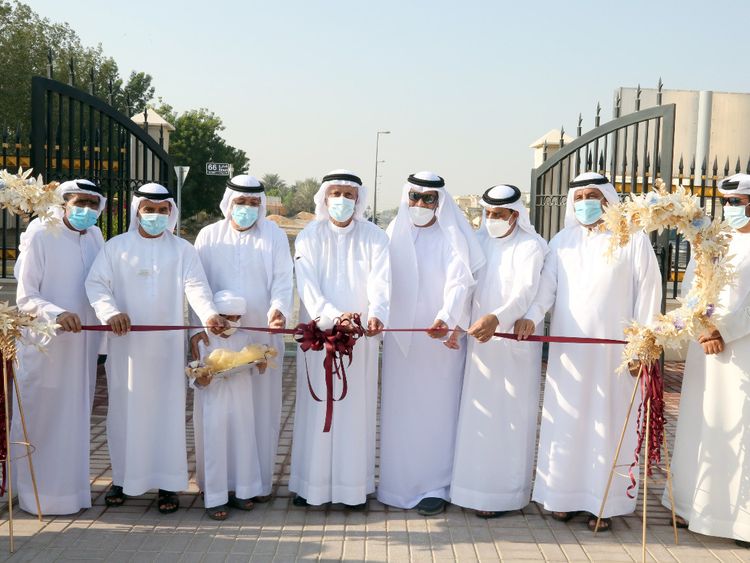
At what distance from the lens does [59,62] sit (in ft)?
117

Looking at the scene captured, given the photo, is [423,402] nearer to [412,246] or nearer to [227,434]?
[412,246]

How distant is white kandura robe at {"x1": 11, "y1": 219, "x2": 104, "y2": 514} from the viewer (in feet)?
16.0

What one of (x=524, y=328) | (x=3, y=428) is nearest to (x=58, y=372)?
(x=3, y=428)

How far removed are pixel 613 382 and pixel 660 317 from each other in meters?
0.55

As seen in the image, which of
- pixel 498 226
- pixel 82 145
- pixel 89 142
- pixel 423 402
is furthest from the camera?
pixel 89 142

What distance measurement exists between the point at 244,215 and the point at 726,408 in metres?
3.16

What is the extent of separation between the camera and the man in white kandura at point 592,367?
15.8ft

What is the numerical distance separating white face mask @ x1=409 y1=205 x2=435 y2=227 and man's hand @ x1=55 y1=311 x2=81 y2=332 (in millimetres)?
2189

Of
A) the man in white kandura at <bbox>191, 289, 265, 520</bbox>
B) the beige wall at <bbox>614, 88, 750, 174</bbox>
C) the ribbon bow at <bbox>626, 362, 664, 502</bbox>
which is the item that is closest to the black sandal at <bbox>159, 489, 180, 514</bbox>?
the man in white kandura at <bbox>191, 289, 265, 520</bbox>

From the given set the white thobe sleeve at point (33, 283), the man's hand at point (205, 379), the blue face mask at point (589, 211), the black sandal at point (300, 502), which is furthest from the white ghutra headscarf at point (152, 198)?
the blue face mask at point (589, 211)

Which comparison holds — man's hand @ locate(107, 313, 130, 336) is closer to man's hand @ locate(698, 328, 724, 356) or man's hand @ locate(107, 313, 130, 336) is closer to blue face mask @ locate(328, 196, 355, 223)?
blue face mask @ locate(328, 196, 355, 223)

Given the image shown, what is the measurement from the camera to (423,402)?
5.17 m

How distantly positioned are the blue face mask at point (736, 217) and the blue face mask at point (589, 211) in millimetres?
736

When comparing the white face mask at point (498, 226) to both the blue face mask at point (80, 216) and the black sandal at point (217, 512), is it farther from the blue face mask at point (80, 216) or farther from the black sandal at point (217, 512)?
the blue face mask at point (80, 216)
